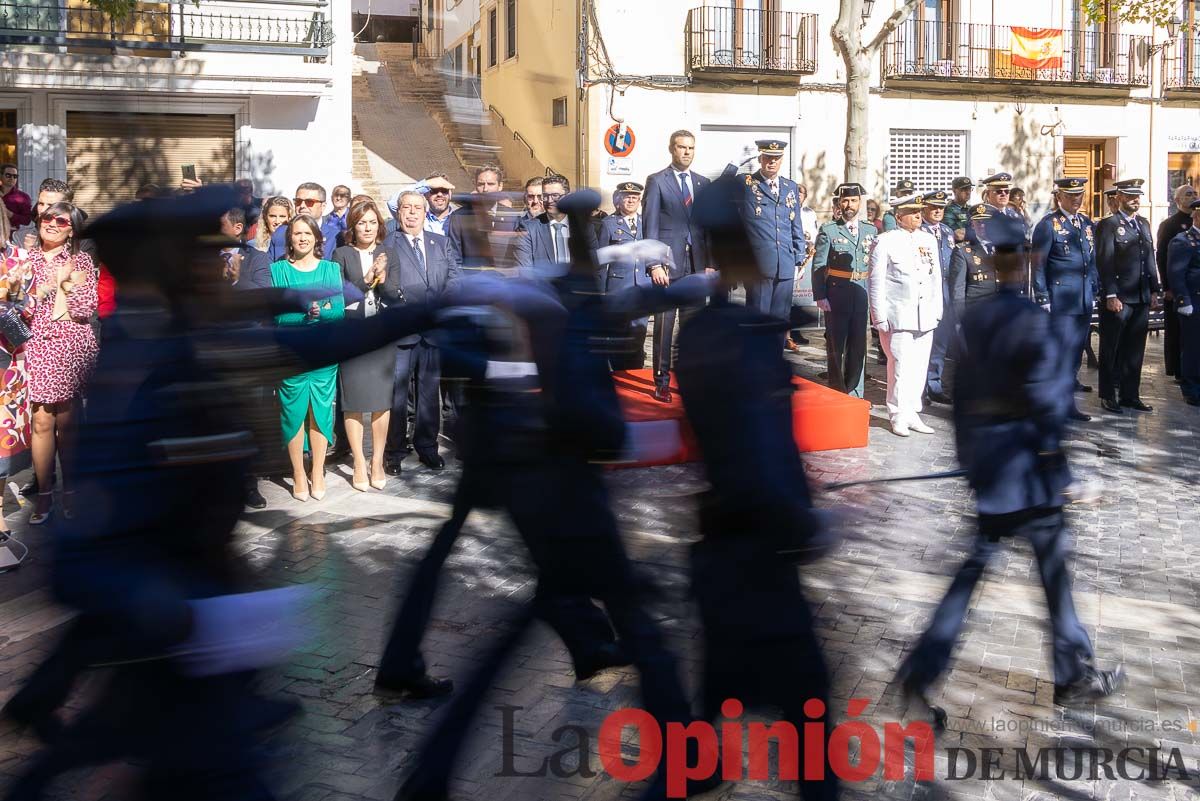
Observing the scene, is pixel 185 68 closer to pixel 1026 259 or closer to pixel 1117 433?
pixel 1117 433

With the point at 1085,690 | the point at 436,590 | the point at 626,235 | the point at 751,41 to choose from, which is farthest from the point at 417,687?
the point at 751,41

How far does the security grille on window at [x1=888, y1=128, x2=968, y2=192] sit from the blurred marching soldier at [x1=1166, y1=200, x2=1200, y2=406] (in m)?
16.3

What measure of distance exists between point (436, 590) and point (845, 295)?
22.9 ft

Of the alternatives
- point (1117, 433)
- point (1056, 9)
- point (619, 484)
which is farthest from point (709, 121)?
point (619, 484)

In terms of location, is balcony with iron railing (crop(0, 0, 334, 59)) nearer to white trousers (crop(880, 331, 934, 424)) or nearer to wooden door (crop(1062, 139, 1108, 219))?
white trousers (crop(880, 331, 934, 424))

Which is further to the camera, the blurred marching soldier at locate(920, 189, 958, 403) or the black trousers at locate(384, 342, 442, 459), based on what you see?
the blurred marching soldier at locate(920, 189, 958, 403)

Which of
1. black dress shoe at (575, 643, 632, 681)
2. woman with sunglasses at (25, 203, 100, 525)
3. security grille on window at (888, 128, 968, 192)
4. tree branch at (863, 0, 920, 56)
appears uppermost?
tree branch at (863, 0, 920, 56)

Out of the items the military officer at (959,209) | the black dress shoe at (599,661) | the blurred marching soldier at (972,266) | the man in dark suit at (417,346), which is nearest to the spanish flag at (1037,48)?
the military officer at (959,209)

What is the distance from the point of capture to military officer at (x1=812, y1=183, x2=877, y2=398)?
430 inches

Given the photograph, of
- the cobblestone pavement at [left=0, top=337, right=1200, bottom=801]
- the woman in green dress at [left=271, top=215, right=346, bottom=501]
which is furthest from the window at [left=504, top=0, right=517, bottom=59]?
the cobblestone pavement at [left=0, top=337, right=1200, bottom=801]

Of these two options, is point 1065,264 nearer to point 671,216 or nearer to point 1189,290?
point 1189,290

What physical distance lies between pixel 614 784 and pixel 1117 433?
7392 mm

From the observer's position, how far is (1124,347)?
1137 centimetres

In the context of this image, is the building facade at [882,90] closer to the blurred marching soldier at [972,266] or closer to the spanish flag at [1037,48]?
the spanish flag at [1037,48]
